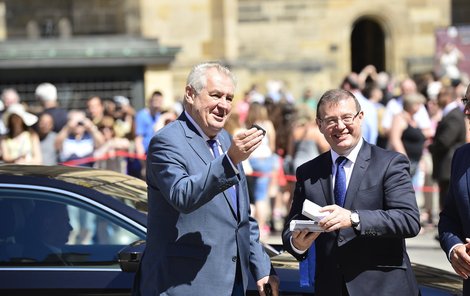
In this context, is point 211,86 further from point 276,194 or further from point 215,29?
point 215,29

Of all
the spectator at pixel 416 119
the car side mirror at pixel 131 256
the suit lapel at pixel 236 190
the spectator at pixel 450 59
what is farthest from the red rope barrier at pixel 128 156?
the spectator at pixel 450 59

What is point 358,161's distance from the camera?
5.35 metres

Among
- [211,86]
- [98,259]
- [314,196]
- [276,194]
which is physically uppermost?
[211,86]

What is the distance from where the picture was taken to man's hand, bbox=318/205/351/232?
497 centimetres

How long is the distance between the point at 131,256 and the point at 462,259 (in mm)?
1733

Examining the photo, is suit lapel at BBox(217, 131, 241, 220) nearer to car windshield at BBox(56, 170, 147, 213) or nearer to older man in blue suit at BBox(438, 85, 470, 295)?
older man in blue suit at BBox(438, 85, 470, 295)

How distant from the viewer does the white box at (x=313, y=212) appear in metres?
4.99

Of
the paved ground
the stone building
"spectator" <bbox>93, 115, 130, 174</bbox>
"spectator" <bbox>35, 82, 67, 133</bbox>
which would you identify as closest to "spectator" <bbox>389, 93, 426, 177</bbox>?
the paved ground

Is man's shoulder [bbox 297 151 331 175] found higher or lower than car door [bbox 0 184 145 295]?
higher

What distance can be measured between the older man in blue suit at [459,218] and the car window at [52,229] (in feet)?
→ 5.91

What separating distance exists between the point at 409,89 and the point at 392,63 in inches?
603

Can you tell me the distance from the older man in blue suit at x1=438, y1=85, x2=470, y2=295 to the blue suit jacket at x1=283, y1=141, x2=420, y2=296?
20 cm

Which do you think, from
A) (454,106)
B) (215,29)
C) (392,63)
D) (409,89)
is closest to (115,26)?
(215,29)

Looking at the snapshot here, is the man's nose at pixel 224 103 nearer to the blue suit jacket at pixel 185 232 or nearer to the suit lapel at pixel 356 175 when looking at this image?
the blue suit jacket at pixel 185 232
